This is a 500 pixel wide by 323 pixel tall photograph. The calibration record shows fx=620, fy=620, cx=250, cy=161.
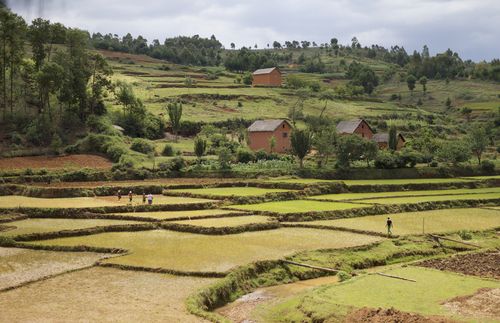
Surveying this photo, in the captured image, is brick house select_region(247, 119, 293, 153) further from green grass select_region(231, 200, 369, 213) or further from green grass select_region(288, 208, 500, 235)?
green grass select_region(288, 208, 500, 235)

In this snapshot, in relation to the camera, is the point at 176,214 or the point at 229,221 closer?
the point at 229,221

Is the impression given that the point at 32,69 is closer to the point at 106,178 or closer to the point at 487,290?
the point at 106,178

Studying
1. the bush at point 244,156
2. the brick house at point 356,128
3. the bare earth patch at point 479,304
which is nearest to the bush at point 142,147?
the bush at point 244,156

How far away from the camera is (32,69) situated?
72.8 meters

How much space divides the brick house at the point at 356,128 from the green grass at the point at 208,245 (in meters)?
51.7

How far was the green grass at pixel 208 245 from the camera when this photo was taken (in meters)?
30.2

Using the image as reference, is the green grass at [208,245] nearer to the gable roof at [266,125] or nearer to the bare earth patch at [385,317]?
the bare earth patch at [385,317]

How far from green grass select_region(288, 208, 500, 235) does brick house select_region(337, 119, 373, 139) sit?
135 feet

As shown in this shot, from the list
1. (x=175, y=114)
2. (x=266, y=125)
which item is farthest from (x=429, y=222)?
(x=175, y=114)

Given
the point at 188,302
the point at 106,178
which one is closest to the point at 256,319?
the point at 188,302

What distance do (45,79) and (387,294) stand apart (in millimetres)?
50712

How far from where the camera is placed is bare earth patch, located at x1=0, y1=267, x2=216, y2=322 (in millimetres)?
22094

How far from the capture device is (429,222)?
43750mm

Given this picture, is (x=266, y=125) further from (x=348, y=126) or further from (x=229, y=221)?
(x=229, y=221)
